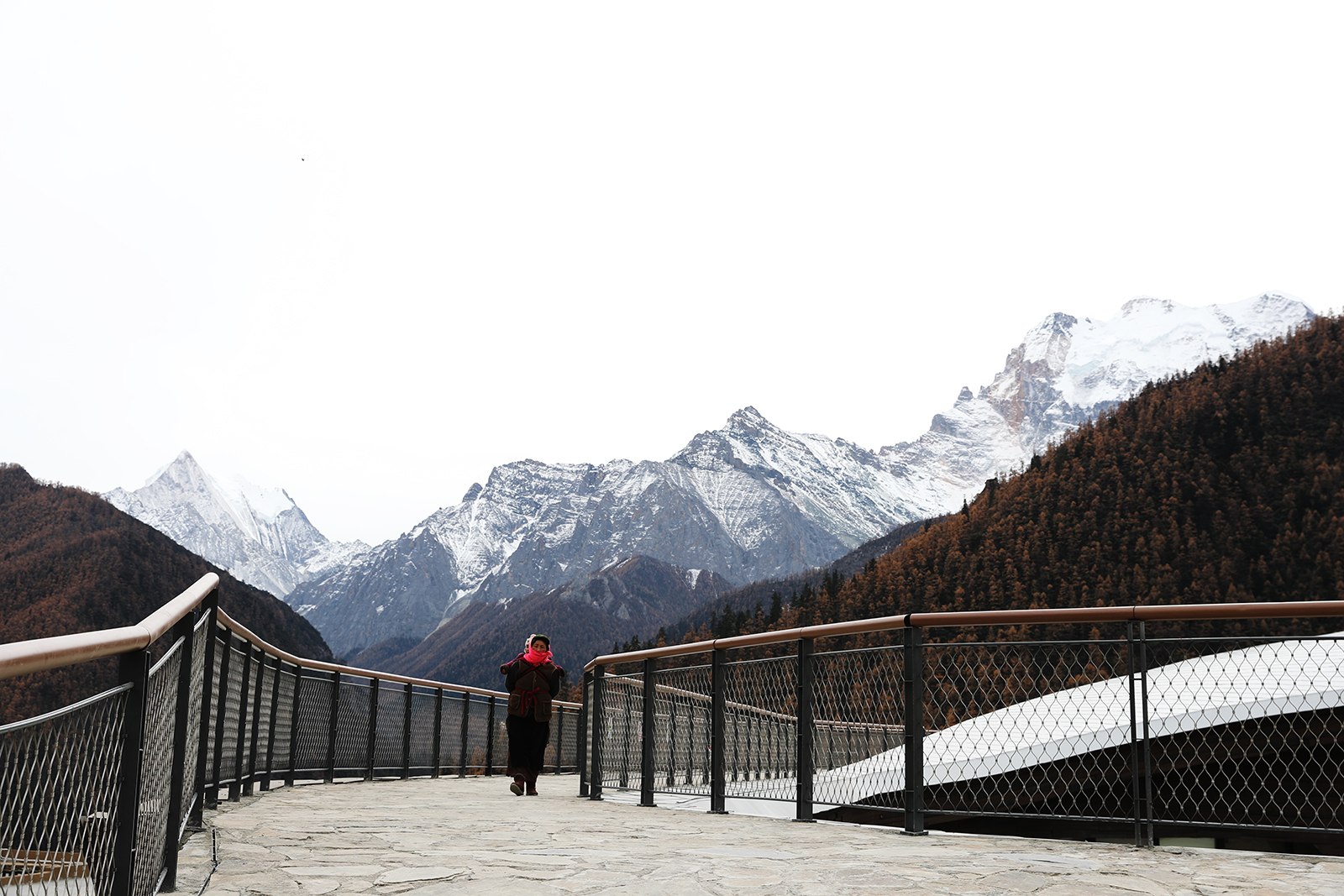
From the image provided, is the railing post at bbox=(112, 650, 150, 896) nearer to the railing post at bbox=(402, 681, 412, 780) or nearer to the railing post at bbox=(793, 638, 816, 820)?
the railing post at bbox=(793, 638, 816, 820)

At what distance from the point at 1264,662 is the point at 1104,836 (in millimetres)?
4221

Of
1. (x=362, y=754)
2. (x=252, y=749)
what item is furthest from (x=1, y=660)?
(x=362, y=754)

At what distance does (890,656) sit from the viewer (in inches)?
247

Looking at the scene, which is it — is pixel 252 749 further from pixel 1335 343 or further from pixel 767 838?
pixel 1335 343

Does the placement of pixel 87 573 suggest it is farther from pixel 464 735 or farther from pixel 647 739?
pixel 647 739

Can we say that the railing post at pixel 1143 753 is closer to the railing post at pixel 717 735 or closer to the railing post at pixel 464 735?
the railing post at pixel 717 735

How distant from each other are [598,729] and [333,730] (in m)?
3.27

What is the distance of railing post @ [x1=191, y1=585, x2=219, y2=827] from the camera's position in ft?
15.4

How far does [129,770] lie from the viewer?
261 centimetres

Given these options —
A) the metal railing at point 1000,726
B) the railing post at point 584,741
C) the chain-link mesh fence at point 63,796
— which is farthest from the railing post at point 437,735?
the chain-link mesh fence at point 63,796

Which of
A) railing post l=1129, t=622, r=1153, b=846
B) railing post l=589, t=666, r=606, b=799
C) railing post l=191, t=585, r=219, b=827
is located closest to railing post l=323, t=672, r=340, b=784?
railing post l=589, t=666, r=606, b=799

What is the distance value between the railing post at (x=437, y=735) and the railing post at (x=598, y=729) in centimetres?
493

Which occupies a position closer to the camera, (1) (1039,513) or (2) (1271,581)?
(2) (1271,581)

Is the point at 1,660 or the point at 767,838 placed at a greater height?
the point at 1,660
